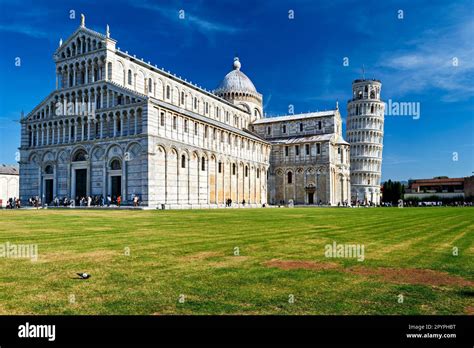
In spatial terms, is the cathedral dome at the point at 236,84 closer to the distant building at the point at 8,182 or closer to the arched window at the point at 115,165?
the arched window at the point at 115,165

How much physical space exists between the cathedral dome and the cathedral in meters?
13.6

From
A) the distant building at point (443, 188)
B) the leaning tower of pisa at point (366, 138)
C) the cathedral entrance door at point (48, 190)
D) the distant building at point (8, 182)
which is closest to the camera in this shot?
the cathedral entrance door at point (48, 190)

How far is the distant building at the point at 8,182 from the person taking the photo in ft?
299

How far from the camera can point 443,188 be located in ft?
435

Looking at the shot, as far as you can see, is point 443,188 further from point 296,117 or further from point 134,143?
point 134,143

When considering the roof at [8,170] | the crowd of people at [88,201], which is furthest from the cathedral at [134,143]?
the roof at [8,170]

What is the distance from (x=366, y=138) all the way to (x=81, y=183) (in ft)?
278

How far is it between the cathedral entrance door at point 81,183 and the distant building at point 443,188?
9599cm

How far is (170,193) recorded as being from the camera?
53.2 meters

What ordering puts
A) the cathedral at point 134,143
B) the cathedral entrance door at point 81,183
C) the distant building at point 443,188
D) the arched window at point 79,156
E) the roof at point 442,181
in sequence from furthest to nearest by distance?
the roof at point 442,181 < the distant building at point 443,188 < the arched window at point 79,156 < the cathedral entrance door at point 81,183 < the cathedral at point 134,143

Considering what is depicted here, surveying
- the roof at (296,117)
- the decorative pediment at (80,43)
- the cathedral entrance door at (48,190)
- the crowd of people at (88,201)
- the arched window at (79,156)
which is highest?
the decorative pediment at (80,43)
